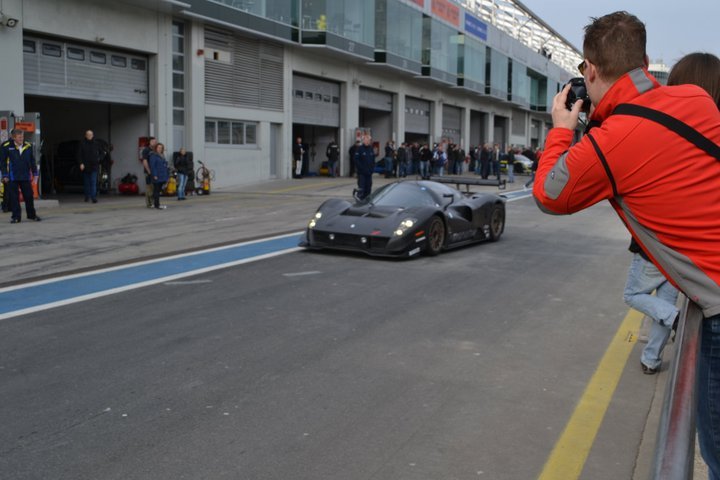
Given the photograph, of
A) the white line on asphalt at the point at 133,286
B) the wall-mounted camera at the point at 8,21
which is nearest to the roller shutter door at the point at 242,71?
the wall-mounted camera at the point at 8,21

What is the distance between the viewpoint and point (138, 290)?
8.53 m

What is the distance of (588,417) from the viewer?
4836 mm

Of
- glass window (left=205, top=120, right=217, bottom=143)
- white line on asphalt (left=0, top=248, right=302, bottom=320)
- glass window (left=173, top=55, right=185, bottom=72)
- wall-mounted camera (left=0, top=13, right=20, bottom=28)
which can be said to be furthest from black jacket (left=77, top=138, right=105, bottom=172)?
white line on asphalt (left=0, top=248, right=302, bottom=320)

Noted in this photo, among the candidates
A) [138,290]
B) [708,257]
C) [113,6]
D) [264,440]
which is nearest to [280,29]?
[113,6]

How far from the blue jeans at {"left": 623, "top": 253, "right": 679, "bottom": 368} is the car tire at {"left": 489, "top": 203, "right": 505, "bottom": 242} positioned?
24.6 feet

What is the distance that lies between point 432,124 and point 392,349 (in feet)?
138

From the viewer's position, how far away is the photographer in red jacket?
2219mm

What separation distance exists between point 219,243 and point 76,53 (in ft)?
38.5

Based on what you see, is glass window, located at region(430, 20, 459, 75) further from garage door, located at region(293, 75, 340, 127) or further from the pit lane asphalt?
the pit lane asphalt

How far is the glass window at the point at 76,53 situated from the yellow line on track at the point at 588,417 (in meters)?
18.7

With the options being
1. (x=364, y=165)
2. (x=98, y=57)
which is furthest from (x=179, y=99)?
(x=364, y=165)

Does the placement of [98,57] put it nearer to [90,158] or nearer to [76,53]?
[76,53]

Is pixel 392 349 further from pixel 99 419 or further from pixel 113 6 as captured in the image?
pixel 113 6

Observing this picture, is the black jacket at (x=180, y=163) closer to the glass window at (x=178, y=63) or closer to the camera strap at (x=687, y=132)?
the glass window at (x=178, y=63)
